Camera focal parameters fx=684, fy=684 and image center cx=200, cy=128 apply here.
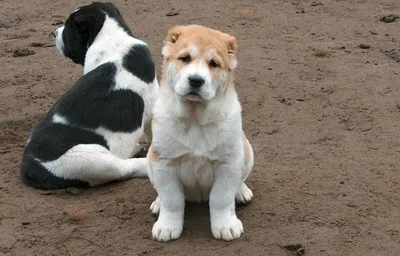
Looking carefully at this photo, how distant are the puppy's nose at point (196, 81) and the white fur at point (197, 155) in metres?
0.16

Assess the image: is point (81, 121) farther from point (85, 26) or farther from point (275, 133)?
point (275, 133)

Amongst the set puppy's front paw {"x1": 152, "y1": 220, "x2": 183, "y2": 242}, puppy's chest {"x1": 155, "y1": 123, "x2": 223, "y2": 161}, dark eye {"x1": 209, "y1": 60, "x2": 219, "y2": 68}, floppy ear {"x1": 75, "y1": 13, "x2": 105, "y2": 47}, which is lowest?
puppy's front paw {"x1": 152, "y1": 220, "x2": 183, "y2": 242}

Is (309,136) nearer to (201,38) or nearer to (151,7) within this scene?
(201,38)

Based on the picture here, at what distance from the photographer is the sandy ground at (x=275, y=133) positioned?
15.3 ft

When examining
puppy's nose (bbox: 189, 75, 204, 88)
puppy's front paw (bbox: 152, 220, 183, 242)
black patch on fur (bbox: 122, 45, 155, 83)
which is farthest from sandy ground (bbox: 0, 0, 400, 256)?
puppy's nose (bbox: 189, 75, 204, 88)

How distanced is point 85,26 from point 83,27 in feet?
0.09

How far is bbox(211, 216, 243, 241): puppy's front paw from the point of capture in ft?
14.9

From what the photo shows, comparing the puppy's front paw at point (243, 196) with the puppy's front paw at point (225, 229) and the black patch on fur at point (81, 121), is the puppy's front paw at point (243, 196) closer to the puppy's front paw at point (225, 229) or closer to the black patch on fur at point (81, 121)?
the puppy's front paw at point (225, 229)

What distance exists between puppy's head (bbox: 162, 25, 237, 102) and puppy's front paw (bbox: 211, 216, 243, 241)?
33.3 inches

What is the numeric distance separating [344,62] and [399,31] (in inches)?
53.1

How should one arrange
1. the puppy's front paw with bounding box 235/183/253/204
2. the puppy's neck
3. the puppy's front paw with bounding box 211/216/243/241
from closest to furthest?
→ the puppy's front paw with bounding box 211/216/243/241, the puppy's front paw with bounding box 235/183/253/204, the puppy's neck

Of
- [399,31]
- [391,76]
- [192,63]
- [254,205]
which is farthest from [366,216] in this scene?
[399,31]

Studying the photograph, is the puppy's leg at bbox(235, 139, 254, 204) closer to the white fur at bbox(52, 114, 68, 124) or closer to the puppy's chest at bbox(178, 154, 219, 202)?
the puppy's chest at bbox(178, 154, 219, 202)

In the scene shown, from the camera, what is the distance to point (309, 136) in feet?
20.4
